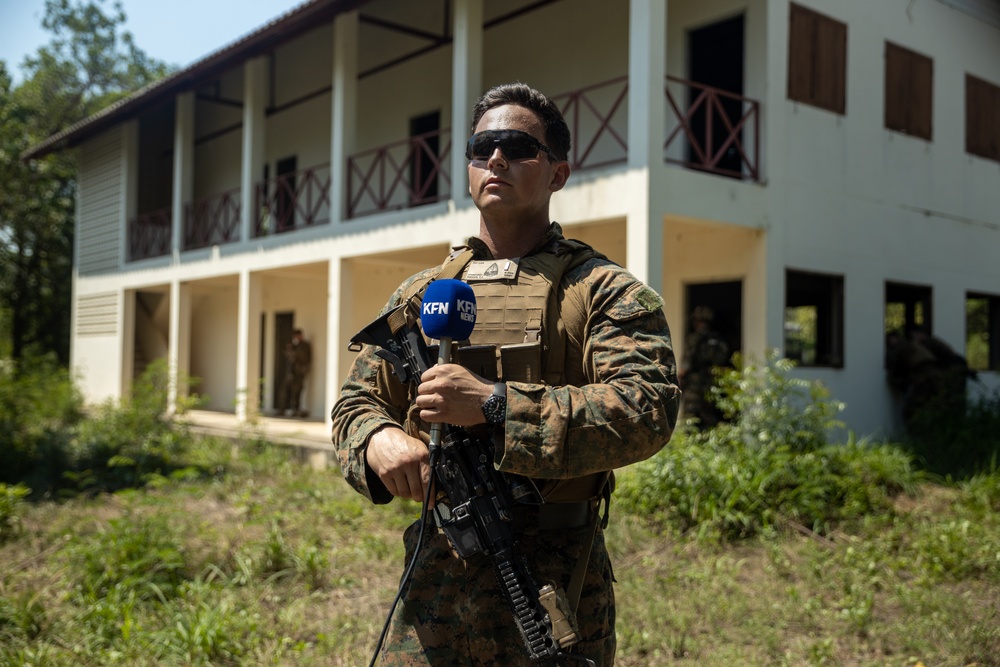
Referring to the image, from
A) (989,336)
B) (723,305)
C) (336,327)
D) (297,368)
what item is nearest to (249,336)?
(297,368)

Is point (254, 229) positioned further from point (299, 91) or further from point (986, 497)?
point (986, 497)

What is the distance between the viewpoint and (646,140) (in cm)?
753

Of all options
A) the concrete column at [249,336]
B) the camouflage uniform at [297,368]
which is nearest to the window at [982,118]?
the concrete column at [249,336]

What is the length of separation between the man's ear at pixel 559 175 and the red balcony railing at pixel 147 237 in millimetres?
15479

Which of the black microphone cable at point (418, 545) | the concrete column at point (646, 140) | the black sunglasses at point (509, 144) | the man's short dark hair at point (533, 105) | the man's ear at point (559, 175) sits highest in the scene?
the concrete column at point (646, 140)

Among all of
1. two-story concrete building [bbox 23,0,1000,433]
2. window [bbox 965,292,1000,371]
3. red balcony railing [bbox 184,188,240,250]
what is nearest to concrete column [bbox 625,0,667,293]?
two-story concrete building [bbox 23,0,1000,433]

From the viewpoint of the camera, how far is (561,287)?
6.66ft

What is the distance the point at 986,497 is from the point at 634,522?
2.68 meters

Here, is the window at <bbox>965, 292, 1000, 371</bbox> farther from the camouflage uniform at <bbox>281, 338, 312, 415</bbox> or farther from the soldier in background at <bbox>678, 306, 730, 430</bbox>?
the camouflage uniform at <bbox>281, 338, 312, 415</bbox>

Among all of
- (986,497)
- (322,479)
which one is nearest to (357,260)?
(322,479)

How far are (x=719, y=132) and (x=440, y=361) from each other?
28.4ft

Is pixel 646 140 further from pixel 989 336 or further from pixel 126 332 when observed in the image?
pixel 126 332

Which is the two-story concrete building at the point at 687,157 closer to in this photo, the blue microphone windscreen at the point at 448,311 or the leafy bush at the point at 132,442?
the leafy bush at the point at 132,442

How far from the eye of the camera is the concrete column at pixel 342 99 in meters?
11.2
